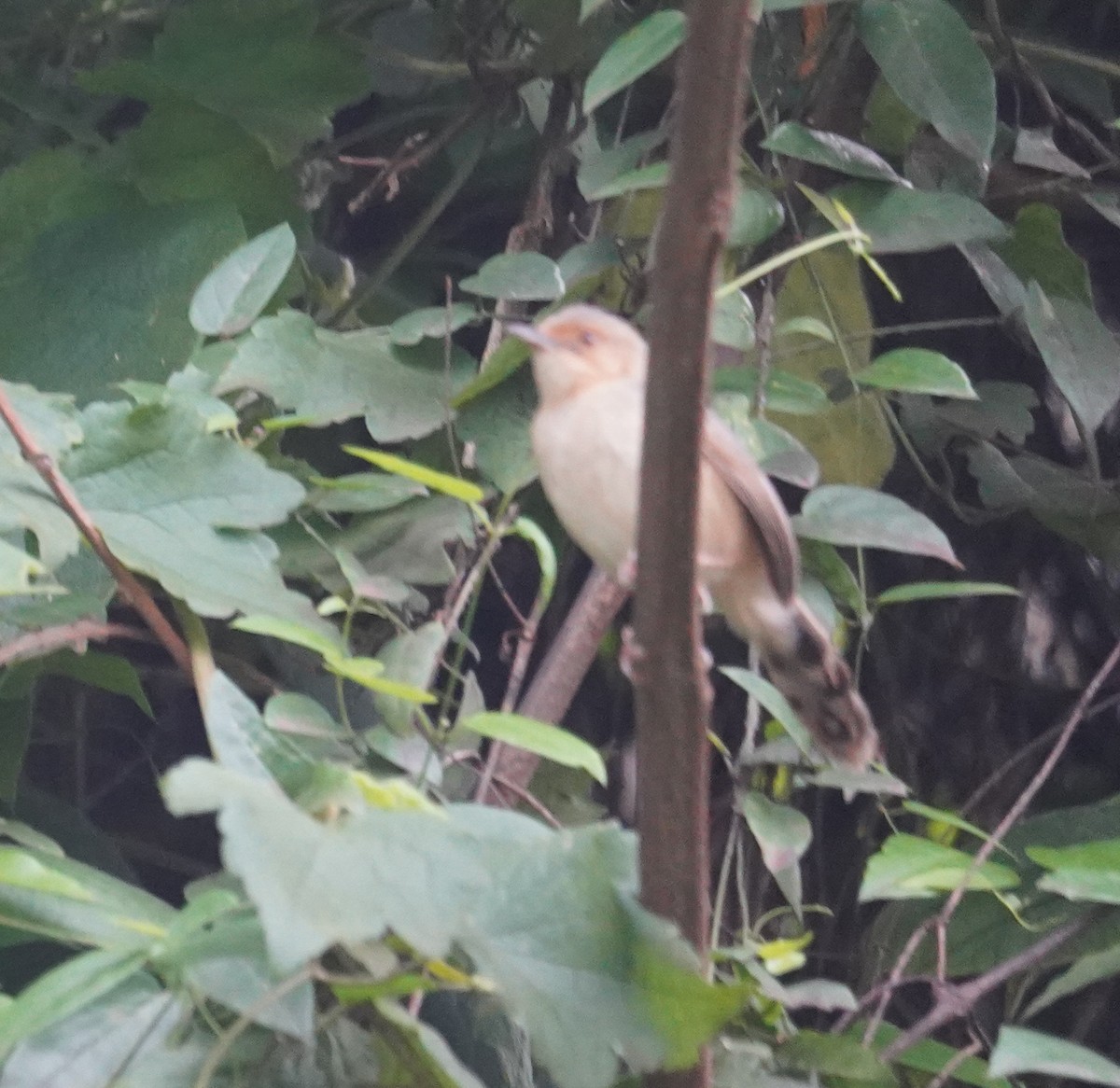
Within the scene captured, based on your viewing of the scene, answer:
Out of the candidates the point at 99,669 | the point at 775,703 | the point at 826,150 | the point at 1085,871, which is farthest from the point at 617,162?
the point at 1085,871

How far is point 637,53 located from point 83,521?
2.79ft

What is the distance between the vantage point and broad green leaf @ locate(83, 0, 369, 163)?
2.26 meters

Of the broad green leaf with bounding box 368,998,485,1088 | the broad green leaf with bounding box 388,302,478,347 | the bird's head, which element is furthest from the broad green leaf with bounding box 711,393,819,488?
the broad green leaf with bounding box 368,998,485,1088

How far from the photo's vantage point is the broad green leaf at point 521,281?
197 centimetres

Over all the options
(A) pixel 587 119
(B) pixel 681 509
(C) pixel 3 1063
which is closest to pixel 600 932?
(B) pixel 681 509

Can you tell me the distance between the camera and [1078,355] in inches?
81.4

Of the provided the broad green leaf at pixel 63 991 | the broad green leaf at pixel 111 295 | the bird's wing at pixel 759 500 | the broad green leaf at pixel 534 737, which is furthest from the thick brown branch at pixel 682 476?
the broad green leaf at pixel 111 295

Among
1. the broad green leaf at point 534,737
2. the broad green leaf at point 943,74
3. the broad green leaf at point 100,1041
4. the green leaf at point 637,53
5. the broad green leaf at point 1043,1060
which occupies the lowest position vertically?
the broad green leaf at point 1043,1060

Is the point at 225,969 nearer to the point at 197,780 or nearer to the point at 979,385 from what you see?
the point at 197,780

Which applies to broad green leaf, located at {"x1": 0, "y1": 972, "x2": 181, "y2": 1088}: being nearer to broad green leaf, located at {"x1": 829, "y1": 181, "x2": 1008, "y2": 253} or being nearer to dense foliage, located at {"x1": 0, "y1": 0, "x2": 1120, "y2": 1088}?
dense foliage, located at {"x1": 0, "y1": 0, "x2": 1120, "y2": 1088}

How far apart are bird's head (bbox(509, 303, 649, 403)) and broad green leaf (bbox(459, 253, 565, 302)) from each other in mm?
46

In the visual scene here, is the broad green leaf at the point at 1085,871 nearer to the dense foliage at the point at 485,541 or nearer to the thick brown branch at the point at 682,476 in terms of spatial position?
the dense foliage at the point at 485,541

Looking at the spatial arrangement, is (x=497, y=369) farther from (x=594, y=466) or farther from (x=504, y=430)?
(x=594, y=466)

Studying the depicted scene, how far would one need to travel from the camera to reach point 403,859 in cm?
101
